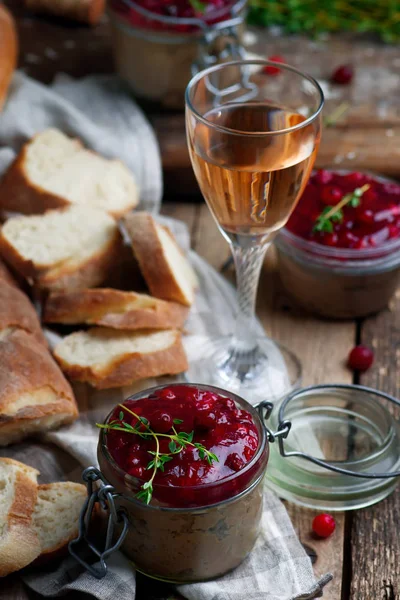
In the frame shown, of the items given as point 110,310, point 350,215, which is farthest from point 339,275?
point 110,310

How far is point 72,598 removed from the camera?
200cm

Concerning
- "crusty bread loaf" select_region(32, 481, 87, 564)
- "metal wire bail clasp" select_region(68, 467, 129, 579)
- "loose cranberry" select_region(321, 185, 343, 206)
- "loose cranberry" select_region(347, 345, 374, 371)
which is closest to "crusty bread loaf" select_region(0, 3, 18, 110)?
"loose cranberry" select_region(321, 185, 343, 206)

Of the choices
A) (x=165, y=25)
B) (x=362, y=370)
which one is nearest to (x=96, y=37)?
(x=165, y=25)

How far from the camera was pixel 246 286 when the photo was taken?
250cm

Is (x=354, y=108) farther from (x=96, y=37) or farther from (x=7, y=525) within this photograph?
(x=7, y=525)

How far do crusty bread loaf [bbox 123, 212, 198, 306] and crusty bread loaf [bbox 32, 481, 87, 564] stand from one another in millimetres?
817

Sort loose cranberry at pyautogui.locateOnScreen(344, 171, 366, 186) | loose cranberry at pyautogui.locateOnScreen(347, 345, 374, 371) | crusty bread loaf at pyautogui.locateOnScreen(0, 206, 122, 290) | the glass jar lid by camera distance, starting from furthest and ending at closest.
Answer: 1. loose cranberry at pyautogui.locateOnScreen(344, 171, 366, 186)
2. crusty bread loaf at pyautogui.locateOnScreen(0, 206, 122, 290)
3. loose cranberry at pyautogui.locateOnScreen(347, 345, 374, 371)
4. the glass jar lid

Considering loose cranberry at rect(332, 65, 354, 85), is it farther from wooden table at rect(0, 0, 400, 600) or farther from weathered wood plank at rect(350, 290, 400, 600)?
weathered wood plank at rect(350, 290, 400, 600)

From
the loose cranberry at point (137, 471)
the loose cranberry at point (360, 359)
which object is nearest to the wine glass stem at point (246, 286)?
the loose cranberry at point (360, 359)

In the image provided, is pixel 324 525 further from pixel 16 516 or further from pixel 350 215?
pixel 350 215

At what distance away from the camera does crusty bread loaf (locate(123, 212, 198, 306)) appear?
2.74 meters

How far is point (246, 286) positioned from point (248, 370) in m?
0.30

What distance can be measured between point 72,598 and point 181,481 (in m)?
0.44

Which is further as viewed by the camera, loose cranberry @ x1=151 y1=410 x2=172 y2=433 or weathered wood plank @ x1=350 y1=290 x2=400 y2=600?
weathered wood plank @ x1=350 y1=290 x2=400 y2=600
